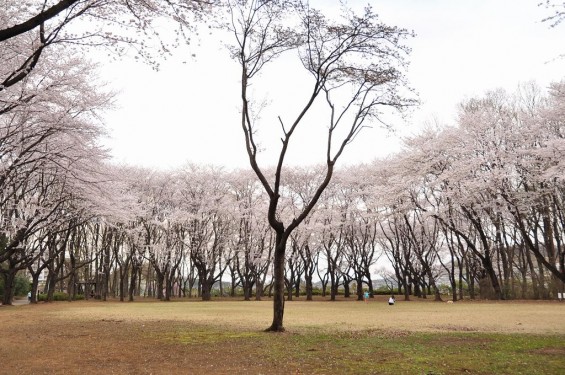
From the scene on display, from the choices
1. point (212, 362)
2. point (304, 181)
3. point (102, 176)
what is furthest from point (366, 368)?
point (304, 181)

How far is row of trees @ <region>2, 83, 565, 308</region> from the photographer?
2903cm

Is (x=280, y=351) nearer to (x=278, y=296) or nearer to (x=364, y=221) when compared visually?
(x=278, y=296)

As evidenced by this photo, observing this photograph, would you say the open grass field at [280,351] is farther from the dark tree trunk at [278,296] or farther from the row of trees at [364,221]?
the row of trees at [364,221]

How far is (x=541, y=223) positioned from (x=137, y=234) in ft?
117

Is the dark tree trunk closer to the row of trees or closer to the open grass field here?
the open grass field

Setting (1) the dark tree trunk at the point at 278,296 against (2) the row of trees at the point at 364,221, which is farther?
(2) the row of trees at the point at 364,221

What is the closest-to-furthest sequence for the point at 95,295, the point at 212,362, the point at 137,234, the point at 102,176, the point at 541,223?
the point at 212,362
the point at 102,176
the point at 541,223
the point at 137,234
the point at 95,295

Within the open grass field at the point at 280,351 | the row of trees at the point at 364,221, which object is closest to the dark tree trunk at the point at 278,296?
the open grass field at the point at 280,351

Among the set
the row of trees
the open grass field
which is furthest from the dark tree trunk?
the row of trees

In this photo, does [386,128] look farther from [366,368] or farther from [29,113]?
[29,113]

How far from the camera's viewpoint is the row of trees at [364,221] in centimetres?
2903

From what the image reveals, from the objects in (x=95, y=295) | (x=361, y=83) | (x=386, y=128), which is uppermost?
(x=361, y=83)

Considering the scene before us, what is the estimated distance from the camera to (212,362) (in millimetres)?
8188

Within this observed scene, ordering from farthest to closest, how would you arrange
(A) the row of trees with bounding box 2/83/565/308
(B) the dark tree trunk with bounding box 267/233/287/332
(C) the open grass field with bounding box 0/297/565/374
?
(A) the row of trees with bounding box 2/83/565/308, (B) the dark tree trunk with bounding box 267/233/287/332, (C) the open grass field with bounding box 0/297/565/374
